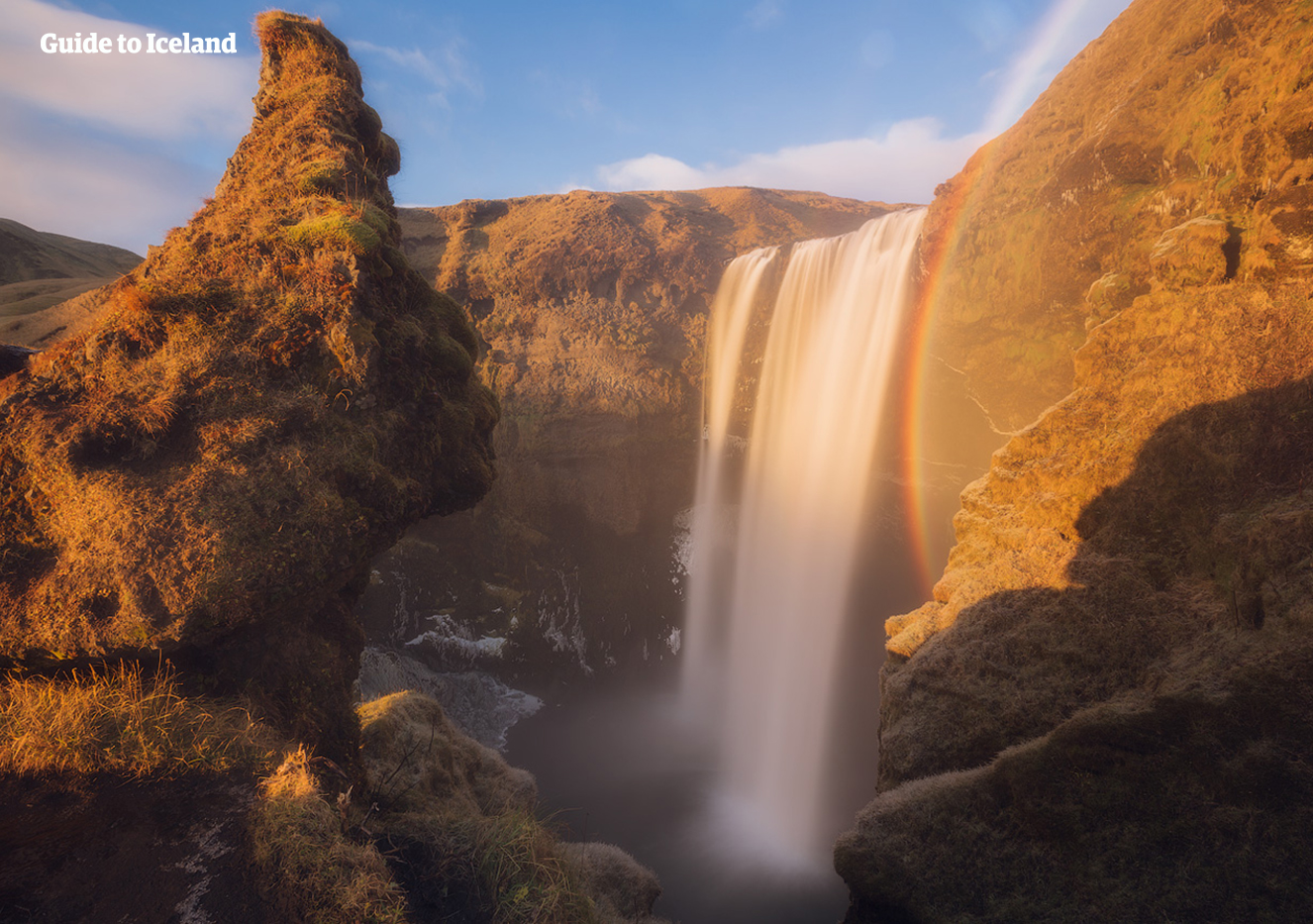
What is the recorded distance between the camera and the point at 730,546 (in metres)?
22.0

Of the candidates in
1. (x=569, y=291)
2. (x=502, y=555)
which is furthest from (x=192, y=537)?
(x=569, y=291)

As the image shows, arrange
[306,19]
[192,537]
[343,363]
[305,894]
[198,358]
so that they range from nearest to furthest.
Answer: [305,894] < [192,537] < [198,358] < [343,363] < [306,19]

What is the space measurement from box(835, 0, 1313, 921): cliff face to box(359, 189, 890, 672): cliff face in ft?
49.0

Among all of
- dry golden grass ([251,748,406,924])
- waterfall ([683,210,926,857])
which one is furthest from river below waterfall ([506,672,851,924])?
dry golden grass ([251,748,406,924])

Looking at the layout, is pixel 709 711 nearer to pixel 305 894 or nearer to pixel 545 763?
pixel 545 763

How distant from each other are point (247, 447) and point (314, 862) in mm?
3749

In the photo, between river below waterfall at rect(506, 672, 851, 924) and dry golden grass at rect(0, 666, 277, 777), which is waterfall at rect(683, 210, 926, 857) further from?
dry golden grass at rect(0, 666, 277, 777)

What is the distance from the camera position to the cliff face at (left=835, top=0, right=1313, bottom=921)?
352 cm

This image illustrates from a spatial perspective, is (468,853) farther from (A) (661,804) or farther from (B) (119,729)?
(A) (661,804)

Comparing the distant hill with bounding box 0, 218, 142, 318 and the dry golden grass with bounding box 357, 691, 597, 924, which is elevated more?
the distant hill with bounding box 0, 218, 142, 318

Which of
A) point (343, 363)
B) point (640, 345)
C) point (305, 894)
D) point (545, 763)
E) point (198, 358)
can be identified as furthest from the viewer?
point (640, 345)

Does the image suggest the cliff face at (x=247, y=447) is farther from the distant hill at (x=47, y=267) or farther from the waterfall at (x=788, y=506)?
the waterfall at (x=788, y=506)

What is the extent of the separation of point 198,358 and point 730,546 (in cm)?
1873

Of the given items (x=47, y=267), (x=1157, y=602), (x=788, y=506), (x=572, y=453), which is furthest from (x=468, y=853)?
(x=47, y=267)
